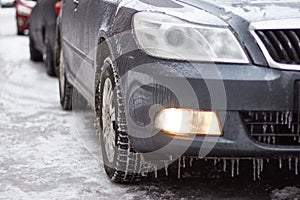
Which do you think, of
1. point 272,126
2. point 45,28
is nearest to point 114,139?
point 272,126

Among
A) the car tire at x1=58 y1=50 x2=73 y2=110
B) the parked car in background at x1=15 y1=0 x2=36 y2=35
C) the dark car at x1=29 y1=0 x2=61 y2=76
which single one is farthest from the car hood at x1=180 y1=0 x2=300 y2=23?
the parked car in background at x1=15 y1=0 x2=36 y2=35

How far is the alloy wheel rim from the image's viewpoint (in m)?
3.95

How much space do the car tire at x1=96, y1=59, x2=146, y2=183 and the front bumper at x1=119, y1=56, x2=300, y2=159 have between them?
319mm

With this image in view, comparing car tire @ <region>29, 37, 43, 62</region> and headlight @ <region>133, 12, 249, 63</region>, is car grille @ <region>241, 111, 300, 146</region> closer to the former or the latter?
headlight @ <region>133, 12, 249, 63</region>

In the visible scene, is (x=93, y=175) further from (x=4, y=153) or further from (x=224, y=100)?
(x=224, y=100)

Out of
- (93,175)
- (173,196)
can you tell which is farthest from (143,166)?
(93,175)

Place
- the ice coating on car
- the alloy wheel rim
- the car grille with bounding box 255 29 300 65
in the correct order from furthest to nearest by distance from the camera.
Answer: the alloy wheel rim, the ice coating on car, the car grille with bounding box 255 29 300 65

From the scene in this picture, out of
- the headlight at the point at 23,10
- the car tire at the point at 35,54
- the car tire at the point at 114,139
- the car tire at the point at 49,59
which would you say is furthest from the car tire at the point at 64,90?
the headlight at the point at 23,10

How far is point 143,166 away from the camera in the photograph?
3801 mm

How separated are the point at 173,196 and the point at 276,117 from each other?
0.82m

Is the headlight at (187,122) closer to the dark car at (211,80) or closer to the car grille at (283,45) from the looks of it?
the dark car at (211,80)

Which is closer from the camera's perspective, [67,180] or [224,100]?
[224,100]

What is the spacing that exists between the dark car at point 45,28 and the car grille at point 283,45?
18.3 ft

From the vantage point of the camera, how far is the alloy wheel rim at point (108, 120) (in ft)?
13.0
